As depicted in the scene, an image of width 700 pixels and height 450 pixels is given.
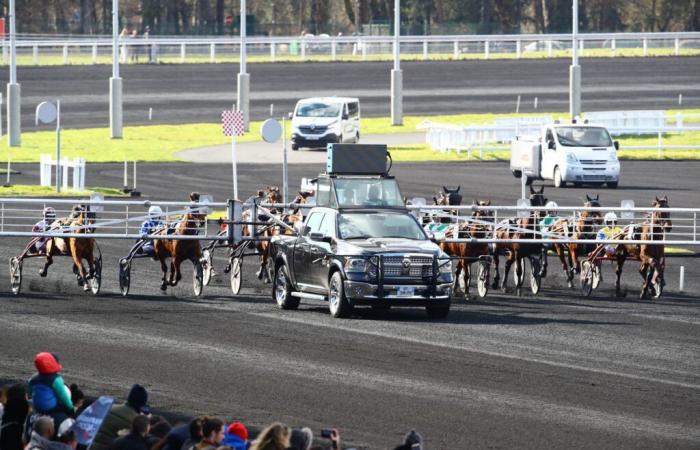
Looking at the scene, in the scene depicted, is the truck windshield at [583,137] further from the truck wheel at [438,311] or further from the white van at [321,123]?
the truck wheel at [438,311]

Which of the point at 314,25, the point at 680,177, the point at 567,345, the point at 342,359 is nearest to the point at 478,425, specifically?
the point at 342,359

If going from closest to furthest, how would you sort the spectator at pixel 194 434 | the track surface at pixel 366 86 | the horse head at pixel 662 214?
1. the spectator at pixel 194 434
2. the horse head at pixel 662 214
3. the track surface at pixel 366 86

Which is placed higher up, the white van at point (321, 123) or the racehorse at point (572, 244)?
the white van at point (321, 123)

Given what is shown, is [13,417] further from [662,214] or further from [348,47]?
[348,47]

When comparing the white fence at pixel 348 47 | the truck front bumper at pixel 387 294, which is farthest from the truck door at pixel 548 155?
the white fence at pixel 348 47

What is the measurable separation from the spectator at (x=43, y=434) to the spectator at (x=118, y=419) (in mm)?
407

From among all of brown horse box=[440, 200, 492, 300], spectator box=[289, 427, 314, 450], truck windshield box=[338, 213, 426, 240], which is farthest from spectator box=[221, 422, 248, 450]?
brown horse box=[440, 200, 492, 300]

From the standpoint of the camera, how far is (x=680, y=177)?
4816 cm

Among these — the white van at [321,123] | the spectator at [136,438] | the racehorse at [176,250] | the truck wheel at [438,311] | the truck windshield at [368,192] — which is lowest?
the truck wheel at [438,311]

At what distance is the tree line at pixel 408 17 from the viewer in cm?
9775

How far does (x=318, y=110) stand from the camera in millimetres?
58062

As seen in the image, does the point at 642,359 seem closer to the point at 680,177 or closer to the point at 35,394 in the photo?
the point at 35,394

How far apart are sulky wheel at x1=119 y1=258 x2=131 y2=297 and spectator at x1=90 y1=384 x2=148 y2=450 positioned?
45.1 feet

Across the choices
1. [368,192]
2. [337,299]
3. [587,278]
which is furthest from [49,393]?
[587,278]
